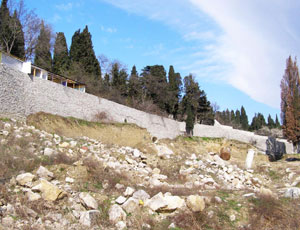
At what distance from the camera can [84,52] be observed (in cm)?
2948

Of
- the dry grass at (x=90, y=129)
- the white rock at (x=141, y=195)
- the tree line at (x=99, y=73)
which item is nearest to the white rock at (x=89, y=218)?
the white rock at (x=141, y=195)

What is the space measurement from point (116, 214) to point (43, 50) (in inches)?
997

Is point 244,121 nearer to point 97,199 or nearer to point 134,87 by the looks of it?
point 134,87

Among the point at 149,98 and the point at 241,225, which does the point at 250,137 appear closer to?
the point at 149,98

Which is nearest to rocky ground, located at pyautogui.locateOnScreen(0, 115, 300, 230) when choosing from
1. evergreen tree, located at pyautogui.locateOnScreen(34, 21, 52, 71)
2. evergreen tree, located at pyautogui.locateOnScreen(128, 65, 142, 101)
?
evergreen tree, located at pyautogui.locateOnScreen(34, 21, 52, 71)

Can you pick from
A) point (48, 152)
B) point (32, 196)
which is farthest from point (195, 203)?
point (48, 152)

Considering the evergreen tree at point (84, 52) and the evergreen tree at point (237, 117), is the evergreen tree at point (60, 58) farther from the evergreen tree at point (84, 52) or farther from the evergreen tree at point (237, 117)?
the evergreen tree at point (237, 117)

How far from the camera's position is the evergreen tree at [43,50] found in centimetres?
2681

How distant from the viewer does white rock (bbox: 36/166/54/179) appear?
7596mm

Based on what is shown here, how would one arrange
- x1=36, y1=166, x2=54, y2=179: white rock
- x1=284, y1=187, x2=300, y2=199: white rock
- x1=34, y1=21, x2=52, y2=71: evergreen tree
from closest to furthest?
Answer: x1=36, y1=166, x2=54, y2=179: white rock < x1=284, y1=187, x2=300, y2=199: white rock < x1=34, y1=21, x2=52, y2=71: evergreen tree

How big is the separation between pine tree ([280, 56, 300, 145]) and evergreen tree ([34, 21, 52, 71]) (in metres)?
24.0

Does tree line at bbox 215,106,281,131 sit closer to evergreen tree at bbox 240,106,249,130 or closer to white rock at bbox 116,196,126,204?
evergreen tree at bbox 240,106,249,130

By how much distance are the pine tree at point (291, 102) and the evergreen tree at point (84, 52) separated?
63.5 ft

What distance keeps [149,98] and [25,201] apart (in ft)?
88.2
